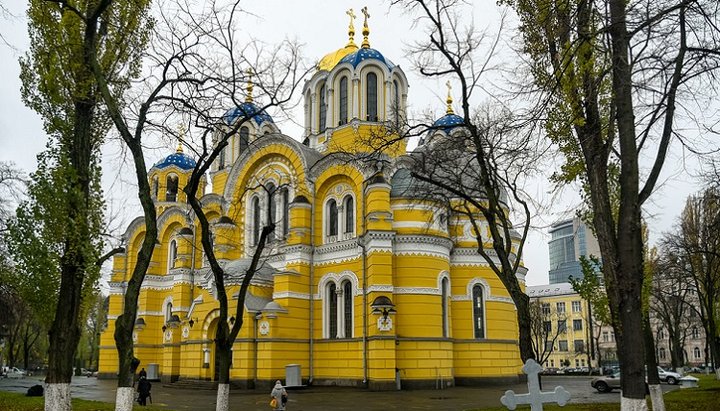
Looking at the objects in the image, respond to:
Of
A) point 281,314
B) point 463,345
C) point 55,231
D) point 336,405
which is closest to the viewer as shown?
point 55,231

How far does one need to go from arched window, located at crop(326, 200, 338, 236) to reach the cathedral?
0.14 feet

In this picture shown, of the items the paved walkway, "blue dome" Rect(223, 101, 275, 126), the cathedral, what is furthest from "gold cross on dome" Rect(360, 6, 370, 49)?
the paved walkway

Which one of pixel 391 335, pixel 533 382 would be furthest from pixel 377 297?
pixel 533 382

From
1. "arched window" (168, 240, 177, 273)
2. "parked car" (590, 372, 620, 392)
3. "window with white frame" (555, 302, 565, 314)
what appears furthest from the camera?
"window with white frame" (555, 302, 565, 314)

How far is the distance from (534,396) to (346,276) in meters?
16.4

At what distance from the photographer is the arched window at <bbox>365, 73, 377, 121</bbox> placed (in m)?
28.1

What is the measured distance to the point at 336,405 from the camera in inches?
702

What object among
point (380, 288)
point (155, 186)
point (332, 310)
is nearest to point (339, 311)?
point (332, 310)

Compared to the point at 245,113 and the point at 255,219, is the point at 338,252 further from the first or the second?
the point at 245,113

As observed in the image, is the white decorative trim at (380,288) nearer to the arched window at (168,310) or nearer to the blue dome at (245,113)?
the blue dome at (245,113)

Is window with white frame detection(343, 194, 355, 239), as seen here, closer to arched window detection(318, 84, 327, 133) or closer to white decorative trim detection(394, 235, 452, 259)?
white decorative trim detection(394, 235, 452, 259)

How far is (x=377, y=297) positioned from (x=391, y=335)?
1486 millimetres

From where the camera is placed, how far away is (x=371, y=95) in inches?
1115

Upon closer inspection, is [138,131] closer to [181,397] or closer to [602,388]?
[181,397]
